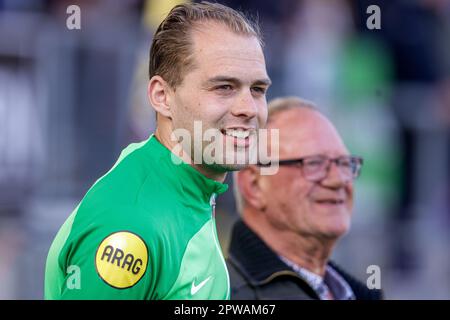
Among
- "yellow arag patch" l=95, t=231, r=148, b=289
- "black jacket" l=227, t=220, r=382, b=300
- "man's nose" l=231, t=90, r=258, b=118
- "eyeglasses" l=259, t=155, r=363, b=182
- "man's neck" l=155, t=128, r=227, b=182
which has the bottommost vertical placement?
"black jacket" l=227, t=220, r=382, b=300

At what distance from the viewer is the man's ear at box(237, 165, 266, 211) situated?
4.21m

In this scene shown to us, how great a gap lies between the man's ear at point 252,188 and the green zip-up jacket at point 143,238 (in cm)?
126

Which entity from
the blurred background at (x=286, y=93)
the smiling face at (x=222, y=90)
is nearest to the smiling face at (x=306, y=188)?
the smiling face at (x=222, y=90)

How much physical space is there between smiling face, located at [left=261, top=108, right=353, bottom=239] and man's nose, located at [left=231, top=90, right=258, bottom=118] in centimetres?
135

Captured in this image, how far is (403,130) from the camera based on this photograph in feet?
30.5

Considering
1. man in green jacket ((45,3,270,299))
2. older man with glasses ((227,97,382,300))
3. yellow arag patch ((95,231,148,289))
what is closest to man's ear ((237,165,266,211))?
older man with glasses ((227,97,382,300))

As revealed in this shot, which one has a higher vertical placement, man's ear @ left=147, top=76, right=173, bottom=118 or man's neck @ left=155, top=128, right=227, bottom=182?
man's ear @ left=147, top=76, right=173, bottom=118

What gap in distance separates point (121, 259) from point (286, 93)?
6191 mm

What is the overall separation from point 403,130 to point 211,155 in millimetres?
6734

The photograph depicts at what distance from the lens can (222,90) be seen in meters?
2.81

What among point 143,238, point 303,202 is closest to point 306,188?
point 303,202

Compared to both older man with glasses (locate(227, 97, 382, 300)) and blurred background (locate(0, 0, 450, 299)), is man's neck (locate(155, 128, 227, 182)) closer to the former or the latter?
older man with glasses (locate(227, 97, 382, 300))

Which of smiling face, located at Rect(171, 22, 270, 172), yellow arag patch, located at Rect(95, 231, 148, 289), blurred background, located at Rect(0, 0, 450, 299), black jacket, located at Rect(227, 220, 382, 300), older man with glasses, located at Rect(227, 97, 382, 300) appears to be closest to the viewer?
yellow arag patch, located at Rect(95, 231, 148, 289)

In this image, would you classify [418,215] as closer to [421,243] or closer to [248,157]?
[421,243]
